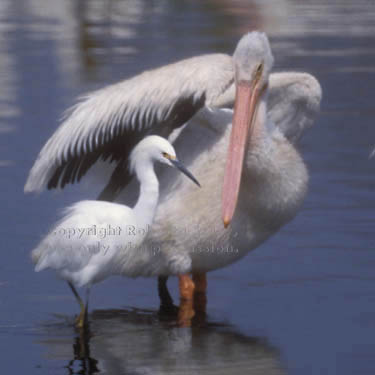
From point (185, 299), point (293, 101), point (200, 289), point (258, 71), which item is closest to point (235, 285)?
point (200, 289)

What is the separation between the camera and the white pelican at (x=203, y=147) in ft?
15.5

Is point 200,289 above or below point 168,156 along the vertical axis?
below

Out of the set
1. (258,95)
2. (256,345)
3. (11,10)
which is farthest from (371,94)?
(11,10)

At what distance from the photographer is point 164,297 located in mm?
5082

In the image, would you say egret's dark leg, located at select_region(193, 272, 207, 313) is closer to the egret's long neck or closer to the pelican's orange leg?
the pelican's orange leg

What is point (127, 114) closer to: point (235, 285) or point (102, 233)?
point (102, 233)

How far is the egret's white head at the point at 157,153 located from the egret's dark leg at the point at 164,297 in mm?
586

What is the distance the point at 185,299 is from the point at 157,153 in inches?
27.8

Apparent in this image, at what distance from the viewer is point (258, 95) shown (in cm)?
484

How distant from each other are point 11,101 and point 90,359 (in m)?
5.10

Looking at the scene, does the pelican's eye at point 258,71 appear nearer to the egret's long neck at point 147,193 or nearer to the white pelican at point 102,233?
the white pelican at point 102,233

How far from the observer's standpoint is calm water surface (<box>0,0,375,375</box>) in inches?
167

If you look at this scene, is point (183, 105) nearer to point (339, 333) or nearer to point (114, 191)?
point (114, 191)

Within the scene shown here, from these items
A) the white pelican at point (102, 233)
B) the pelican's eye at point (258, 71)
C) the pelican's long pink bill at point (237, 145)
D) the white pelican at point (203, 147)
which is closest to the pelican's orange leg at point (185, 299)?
the white pelican at point (203, 147)
